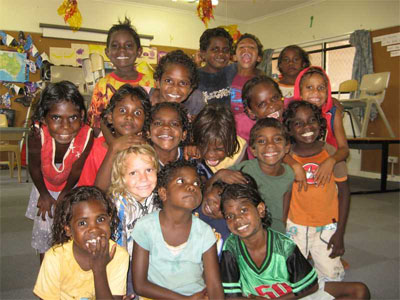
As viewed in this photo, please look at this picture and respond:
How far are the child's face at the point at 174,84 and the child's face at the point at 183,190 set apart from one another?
70 centimetres

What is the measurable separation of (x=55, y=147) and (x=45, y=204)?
328 mm

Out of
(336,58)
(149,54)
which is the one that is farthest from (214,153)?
(149,54)

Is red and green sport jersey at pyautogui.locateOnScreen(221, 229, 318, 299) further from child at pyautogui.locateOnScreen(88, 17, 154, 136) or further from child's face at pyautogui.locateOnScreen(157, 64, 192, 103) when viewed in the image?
child at pyautogui.locateOnScreen(88, 17, 154, 136)

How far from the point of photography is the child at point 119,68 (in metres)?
2.42

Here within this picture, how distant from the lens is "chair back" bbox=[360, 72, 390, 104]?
5.79 metres

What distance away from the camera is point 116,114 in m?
1.89

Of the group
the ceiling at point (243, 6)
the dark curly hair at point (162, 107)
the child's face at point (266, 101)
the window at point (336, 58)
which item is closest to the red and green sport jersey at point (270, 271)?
the dark curly hair at point (162, 107)

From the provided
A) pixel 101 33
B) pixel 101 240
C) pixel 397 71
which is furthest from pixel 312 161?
pixel 101 33

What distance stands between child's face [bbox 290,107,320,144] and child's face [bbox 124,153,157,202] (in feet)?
2.98

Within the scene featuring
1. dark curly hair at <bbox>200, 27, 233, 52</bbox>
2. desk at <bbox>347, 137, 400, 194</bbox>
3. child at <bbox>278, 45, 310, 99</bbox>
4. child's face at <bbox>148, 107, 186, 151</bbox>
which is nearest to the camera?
child's face at <bbox>148, 107, 186, 151</bbox>

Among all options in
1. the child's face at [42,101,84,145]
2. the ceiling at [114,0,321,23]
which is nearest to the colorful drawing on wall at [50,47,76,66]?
the ceiling at [114,0,321,23]

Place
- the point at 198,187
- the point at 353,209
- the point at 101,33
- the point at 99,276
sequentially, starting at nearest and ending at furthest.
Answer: the point at 99,276, the point at 198,187, the point at 353,209, the point at 101,33

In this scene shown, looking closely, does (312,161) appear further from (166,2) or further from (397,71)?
(166,2)

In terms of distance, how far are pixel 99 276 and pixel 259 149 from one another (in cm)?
102
